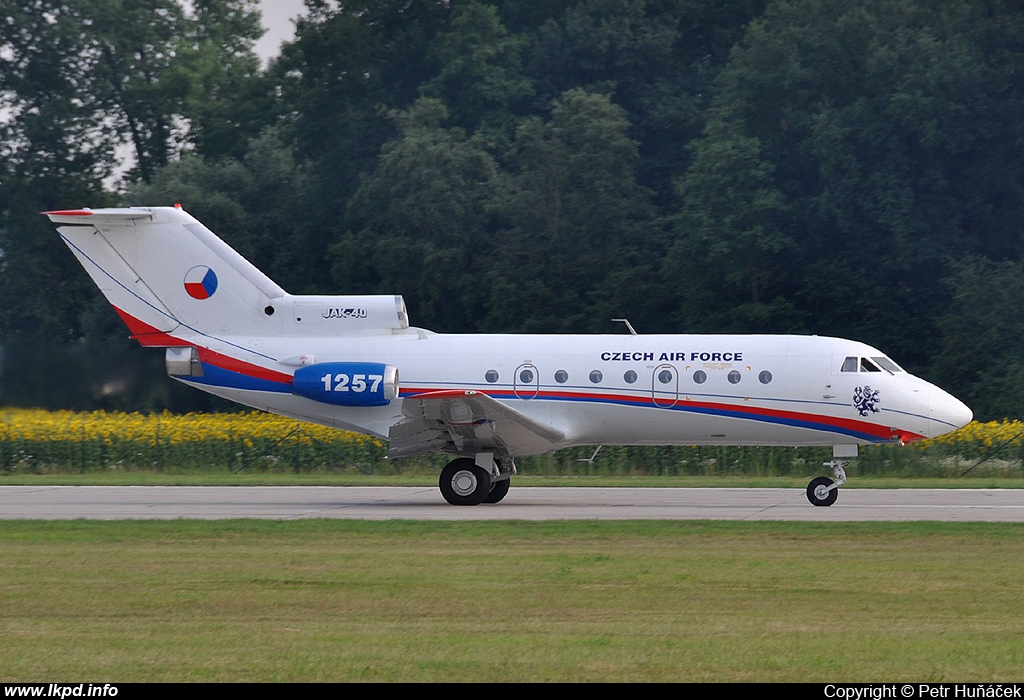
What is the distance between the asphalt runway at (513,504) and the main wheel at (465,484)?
0.23 m

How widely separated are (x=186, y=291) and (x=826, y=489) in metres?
12.2

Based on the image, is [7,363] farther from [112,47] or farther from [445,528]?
[112,47]

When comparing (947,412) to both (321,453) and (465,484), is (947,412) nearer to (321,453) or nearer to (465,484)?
(465,484)

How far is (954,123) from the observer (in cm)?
4662

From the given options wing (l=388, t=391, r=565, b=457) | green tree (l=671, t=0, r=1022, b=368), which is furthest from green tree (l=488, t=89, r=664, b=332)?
wing (l=388, t=391, r=565, b=457)

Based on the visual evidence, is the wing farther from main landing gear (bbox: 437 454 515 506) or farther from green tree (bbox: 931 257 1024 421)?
green tree (bbox: 931 257 1024 421)

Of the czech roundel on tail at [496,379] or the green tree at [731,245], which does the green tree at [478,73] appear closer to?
the green tree at [731,245]

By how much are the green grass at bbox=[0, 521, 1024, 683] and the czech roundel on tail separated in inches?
163

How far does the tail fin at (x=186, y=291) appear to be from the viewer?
24.1m

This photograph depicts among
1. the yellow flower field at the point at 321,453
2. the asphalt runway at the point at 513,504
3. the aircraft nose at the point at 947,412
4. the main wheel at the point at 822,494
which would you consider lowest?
the asphalt runway at the point at 513,504

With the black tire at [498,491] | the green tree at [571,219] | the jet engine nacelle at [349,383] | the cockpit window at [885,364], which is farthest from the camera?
the green tree at [571,219]

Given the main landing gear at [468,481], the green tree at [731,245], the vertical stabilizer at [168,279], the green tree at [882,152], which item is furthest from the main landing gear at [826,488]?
the green tree at [882,152]

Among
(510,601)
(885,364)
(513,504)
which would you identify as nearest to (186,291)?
(513,504)

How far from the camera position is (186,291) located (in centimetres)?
2420
